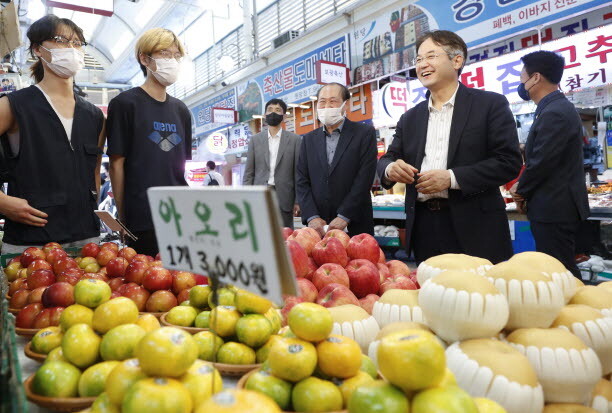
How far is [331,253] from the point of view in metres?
1.81

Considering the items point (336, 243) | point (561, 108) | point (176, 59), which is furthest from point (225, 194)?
point (561, 108)

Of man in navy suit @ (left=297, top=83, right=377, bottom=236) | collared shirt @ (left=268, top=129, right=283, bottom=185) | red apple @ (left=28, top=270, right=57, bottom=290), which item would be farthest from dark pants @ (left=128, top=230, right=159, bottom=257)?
collared shirt @ (left=268, top=129, right=283, bottom=185)

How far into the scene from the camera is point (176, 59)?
2670mm

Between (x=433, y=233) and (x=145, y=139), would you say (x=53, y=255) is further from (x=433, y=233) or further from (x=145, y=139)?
(x=433, y=233)

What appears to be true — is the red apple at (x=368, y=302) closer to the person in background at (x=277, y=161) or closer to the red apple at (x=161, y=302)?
the red apple at (x=161, y=302)

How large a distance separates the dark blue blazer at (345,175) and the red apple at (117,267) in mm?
1797

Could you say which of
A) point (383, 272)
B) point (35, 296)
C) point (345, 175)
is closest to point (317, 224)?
point (345, 175)

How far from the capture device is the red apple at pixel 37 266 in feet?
5.73

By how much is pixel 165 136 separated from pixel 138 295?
130 centimetres

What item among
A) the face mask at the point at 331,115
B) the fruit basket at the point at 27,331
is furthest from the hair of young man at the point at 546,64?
the fruit basket at the point at 27,331

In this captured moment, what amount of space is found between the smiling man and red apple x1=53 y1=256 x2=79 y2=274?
5.07ft

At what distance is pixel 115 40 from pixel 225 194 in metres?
20.2

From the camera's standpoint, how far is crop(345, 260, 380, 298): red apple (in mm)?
1668

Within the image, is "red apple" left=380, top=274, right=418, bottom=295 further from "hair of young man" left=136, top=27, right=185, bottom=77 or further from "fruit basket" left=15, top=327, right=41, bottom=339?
"hair of young man" left=136, top=27, right=185, bottom=77
